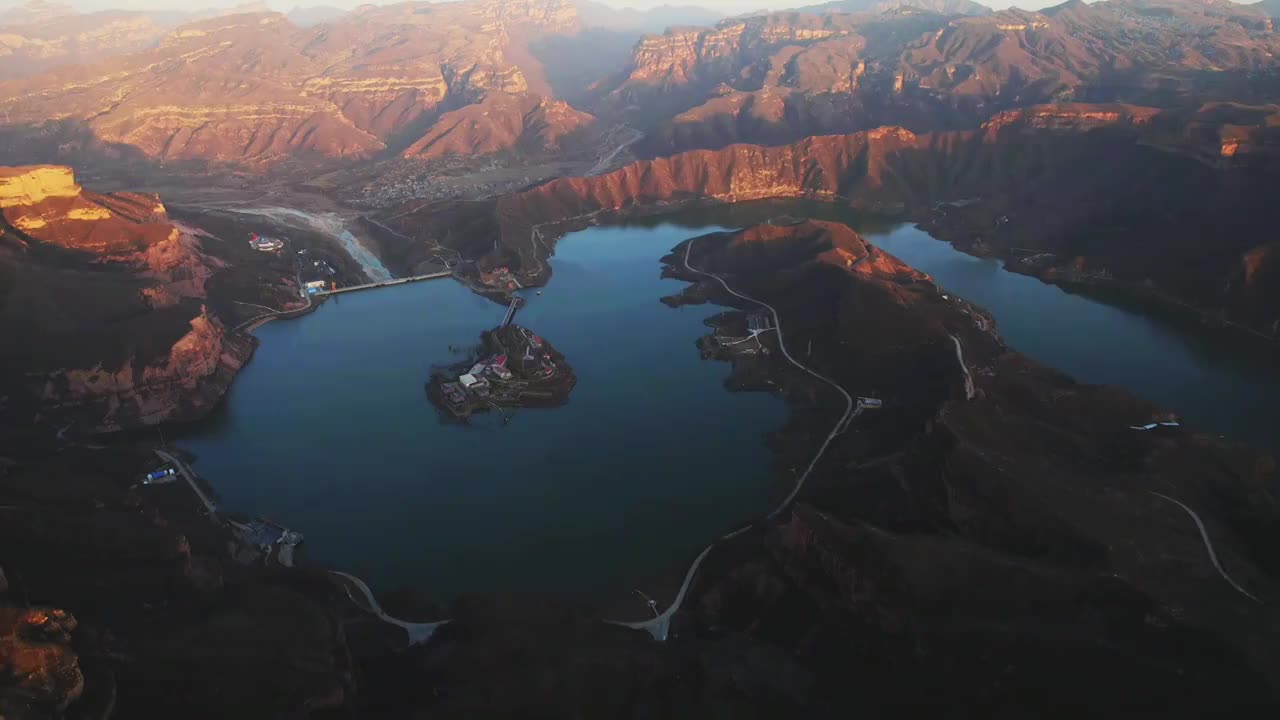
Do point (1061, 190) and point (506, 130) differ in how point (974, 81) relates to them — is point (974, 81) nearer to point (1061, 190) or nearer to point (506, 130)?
point (1061, 190)

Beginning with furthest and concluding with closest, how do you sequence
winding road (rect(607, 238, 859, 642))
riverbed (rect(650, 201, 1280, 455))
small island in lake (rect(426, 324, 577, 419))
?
small island in lake (rect(426, 324, 577, 419)) → riverbed (rect(650, 201, 1280, 455)) → winding road (rect(607, 238, 859, 642))

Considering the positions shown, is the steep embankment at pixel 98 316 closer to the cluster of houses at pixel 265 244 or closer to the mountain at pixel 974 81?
the cluster of houses at pixel 265 244

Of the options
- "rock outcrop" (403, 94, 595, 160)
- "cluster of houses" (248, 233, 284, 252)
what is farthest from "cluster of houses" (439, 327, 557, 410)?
"rock outcrop" (403, 94, 595, 160)

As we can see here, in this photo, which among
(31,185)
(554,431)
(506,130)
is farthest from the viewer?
(506,130)

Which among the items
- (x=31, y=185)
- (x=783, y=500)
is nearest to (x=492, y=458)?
(x=783, y=500)

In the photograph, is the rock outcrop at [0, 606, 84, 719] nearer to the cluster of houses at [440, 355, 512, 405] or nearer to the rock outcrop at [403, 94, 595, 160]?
the cluster of houses at [440, 355, 512, 405]

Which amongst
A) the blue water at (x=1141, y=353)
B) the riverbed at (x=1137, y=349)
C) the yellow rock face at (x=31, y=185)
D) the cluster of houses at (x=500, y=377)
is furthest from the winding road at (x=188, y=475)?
the blue water at (x=1141, y=353)
